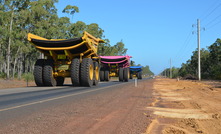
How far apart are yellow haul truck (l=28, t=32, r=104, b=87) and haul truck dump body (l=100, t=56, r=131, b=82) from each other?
402 inches

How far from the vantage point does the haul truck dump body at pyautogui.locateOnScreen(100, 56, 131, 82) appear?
27.3 metres

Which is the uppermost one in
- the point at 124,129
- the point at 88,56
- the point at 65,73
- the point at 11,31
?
the point at 11,31

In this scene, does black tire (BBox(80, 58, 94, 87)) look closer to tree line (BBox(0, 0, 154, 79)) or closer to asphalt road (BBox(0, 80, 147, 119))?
asphalt road (BBox(0, 80, 147, 119))

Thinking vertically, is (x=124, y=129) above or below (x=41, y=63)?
below

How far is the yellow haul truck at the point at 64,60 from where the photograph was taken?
15.3 metres

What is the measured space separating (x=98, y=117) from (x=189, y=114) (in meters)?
2.44

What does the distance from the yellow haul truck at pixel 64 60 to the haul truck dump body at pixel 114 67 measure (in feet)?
33.5

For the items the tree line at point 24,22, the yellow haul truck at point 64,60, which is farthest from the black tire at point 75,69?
the tree line at point 24,22

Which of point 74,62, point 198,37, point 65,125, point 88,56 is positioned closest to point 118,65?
point 88,56

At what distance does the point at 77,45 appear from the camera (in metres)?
15.1

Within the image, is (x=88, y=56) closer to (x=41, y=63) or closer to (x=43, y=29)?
(x=41, y=63)

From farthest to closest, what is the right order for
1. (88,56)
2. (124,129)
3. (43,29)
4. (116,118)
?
(43,29) < (88,56) < (116,118) < (124,129)

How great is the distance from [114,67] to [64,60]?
12.4 meters

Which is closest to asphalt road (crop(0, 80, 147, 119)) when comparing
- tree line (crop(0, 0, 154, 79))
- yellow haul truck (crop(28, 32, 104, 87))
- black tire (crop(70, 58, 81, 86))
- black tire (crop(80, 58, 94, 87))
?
black tire (crop(70, 58, 81, 86))
